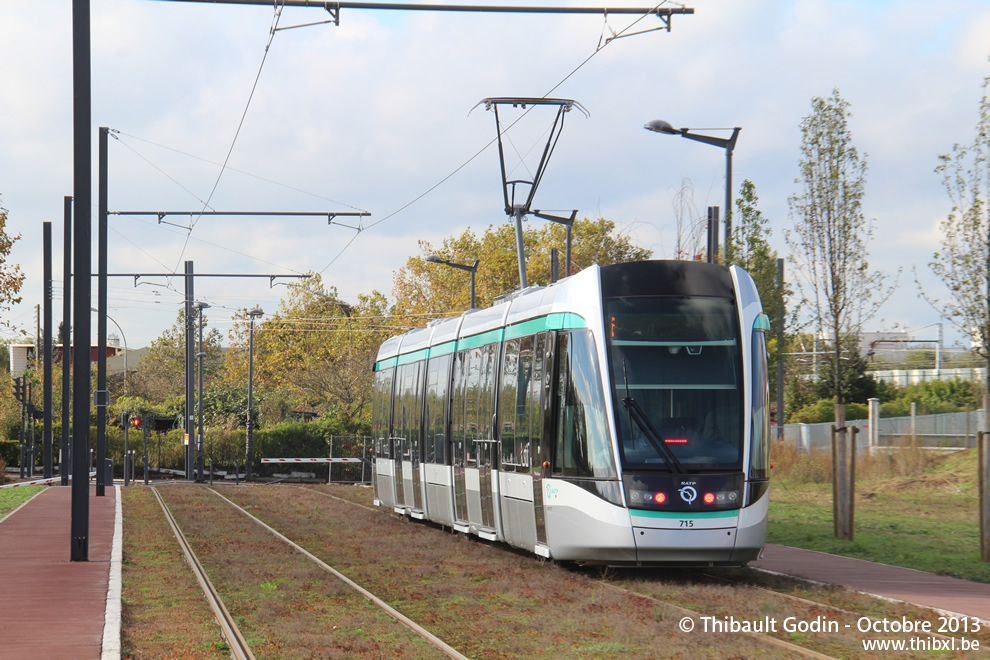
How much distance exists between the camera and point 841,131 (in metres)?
18.6

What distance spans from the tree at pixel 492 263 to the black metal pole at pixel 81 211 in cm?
4452

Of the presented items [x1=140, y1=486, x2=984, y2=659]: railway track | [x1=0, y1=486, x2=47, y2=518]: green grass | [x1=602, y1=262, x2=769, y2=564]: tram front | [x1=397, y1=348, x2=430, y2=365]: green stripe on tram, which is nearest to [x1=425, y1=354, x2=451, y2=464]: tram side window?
[x1=397, y1=348, x2=430, y2=365]: green stripe on tram

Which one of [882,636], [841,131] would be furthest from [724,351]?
[841,131]

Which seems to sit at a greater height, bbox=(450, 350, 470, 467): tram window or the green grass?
bbox=(450, 350, 470, 467): tram window

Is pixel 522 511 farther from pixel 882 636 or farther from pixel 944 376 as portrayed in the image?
pixel 944 376

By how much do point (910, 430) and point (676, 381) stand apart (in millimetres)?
25309

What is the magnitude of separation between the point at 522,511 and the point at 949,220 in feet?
22.2

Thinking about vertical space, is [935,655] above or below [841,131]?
below

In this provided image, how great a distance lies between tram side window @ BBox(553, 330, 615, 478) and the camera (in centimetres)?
1274

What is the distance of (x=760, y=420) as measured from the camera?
42.0ft

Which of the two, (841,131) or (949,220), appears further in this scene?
(841,131)

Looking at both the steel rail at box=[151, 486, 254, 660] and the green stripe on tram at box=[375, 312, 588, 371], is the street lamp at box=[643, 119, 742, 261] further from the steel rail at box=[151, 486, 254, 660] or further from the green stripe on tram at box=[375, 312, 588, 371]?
the steel rail at box=[151, 486, 254, 660]

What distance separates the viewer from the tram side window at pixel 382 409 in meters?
23.6

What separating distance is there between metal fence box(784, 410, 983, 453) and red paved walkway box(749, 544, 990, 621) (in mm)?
19470
